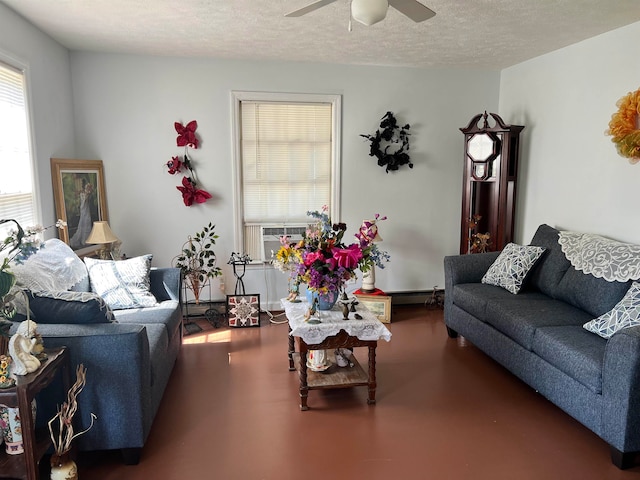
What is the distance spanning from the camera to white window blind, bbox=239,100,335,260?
4598mm

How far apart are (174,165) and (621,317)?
12.2ft

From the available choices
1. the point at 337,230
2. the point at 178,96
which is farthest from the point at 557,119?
the point at 178,96

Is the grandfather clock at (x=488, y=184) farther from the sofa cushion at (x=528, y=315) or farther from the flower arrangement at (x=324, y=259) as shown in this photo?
the flower arrangement at (x=324, y=259)

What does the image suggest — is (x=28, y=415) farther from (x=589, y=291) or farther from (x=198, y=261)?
(x=589, y=291)

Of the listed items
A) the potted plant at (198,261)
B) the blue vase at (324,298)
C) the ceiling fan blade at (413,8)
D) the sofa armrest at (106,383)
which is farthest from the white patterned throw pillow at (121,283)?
the ceiling fan blade at (413,8)

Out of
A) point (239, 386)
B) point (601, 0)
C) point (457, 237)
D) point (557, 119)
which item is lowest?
point (239, 386)

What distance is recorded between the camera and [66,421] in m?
2.07

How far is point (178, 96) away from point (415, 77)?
7.69ft

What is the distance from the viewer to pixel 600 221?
367 cm

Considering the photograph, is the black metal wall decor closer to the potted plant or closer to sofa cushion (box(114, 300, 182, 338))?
the potted plant

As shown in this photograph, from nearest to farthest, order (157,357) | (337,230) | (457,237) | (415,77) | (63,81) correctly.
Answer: (157,357), (337,230), (63,81), (415,77), (457,237)

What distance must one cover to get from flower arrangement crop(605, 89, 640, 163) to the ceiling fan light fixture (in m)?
2.23

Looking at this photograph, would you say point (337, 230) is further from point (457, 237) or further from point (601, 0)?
point (457, 237)

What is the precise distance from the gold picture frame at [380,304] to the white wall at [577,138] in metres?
1.53
